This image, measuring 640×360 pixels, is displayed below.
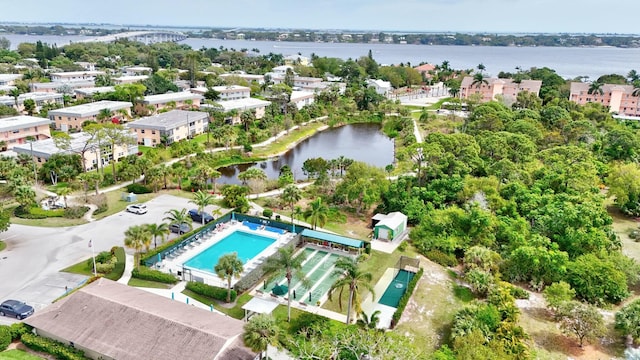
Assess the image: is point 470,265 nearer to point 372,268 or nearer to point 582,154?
point 372,268

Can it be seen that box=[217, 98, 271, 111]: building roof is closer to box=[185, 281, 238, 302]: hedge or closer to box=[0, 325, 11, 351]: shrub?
box=[185, 281, 238, 302]: hedge

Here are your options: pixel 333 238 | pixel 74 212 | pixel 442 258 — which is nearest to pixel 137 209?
pixel 74 212

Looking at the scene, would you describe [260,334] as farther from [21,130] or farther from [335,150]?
[21,130]

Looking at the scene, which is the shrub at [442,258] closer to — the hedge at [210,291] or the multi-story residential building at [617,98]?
the hedge at [210,291]

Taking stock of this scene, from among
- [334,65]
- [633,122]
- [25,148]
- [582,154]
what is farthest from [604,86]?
[25,148]

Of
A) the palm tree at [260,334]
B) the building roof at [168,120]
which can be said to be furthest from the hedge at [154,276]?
the building roof at [168,120]

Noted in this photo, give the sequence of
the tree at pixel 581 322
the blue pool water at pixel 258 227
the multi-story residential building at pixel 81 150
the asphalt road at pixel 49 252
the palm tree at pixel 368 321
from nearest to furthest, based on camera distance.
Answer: the tree at pixel 581 322 < the palm tree at pixel 368 321 < the asphalt road at pixel 49 252 < the blue pool water at pixel 258 227 < the multi-story residential building at pixel 81 150
